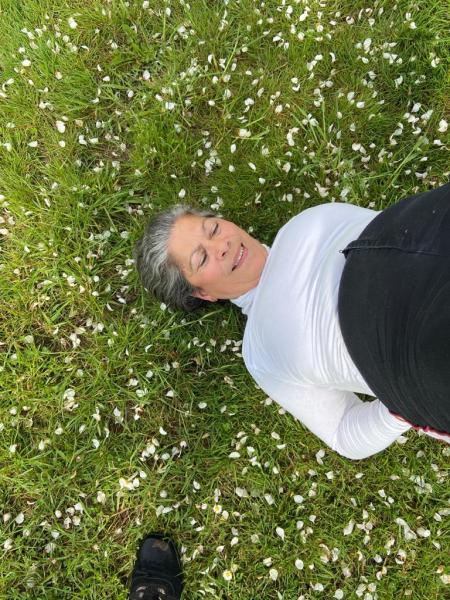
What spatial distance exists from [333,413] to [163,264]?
1.49 metres

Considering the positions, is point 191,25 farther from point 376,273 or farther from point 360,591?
point 360,591

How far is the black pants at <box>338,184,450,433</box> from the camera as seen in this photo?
2.11m

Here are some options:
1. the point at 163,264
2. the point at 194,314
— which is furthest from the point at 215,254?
the point at 194,314

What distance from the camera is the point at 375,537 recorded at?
3.55 meters

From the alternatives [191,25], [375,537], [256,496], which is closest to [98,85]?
[191,25]

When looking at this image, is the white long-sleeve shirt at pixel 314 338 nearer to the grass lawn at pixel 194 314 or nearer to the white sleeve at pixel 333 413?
the white sleeve at pixel 333 413

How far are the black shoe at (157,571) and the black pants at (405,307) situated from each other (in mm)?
2161

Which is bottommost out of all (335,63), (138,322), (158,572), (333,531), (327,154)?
(158,572)

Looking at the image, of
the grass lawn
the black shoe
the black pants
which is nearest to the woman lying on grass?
the black pants

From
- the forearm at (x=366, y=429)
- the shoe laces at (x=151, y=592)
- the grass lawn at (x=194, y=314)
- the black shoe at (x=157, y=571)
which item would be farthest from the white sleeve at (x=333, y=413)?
the shoe laces at (x=151, y=592)

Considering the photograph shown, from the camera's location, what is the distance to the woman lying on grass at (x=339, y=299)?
2.20 m

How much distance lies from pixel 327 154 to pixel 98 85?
6.80 ft

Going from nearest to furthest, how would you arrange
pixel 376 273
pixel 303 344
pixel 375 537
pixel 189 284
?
pixel 376 273 → pixel 303 344 → pixel 189 284 → pixel 375 537

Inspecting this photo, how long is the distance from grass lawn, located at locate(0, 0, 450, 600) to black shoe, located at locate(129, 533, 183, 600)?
97 mm
